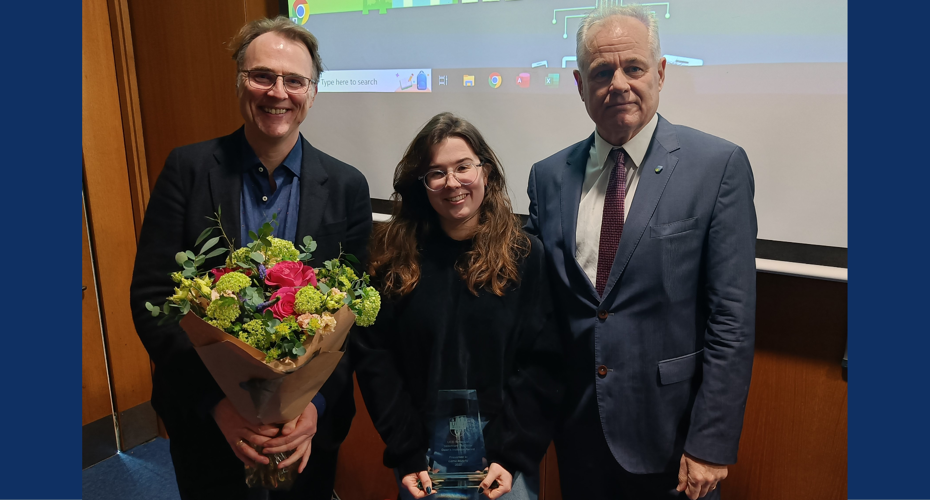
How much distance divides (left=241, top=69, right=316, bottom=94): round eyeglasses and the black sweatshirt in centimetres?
55

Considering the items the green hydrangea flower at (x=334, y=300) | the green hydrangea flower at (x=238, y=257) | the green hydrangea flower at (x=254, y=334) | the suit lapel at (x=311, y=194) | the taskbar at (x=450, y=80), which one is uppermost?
the taskbar at (x=450, y=80)

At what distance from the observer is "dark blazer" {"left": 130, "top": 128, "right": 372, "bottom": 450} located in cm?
158

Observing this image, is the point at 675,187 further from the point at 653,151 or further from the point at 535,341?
the point at 535,341

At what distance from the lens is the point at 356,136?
2535 millimetres

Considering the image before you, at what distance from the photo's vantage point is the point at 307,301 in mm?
1249

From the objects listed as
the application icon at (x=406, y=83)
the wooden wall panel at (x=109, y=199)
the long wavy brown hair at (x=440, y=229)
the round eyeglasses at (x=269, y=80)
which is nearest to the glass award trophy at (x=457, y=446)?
the long wavy brown hair at (x=440, y=229)

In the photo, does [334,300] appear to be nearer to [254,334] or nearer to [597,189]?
[254,334]

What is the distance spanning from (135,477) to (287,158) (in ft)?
7.43

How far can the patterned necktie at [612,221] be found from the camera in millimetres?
1556

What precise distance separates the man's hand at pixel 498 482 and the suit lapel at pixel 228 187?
93 centimetres

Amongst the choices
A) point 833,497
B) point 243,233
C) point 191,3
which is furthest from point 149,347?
point 833,497

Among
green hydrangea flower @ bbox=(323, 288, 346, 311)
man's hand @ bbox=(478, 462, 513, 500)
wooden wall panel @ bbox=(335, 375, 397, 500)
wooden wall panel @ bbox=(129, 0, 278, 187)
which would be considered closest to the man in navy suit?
man's hand @ bbox=(478, 462, 513, 500)

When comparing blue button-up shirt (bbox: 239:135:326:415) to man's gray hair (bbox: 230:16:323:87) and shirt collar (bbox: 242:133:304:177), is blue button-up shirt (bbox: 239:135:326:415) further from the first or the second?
man's gray hair (bbox: 230:16:323:87)

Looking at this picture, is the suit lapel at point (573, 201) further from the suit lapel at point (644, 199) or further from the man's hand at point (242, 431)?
the man's hand at point (242, 431)
